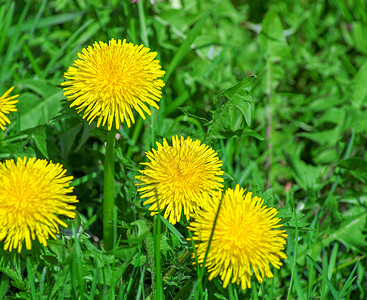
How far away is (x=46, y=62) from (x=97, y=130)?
3.96 ft

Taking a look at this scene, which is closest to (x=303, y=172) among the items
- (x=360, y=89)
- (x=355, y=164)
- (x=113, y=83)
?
(x=355, y=164)

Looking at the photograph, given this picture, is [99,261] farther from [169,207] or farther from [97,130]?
[97,130]

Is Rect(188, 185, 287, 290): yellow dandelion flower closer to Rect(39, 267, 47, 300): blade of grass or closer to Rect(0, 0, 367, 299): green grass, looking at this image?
Rect(0, 0, 367, 299): green grass

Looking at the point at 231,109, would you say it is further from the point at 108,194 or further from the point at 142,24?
the point at 142,24

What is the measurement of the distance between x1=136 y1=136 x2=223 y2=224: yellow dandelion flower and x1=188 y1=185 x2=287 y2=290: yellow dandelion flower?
48 mm

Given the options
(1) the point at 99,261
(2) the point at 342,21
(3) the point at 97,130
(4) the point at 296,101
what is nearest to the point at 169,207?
(1) the point at 99,261

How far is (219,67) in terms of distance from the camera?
2457 millimetres

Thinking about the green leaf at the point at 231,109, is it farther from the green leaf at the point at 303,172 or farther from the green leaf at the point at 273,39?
the green leaf at the point at 273,39

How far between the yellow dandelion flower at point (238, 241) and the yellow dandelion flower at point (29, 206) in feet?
1.16

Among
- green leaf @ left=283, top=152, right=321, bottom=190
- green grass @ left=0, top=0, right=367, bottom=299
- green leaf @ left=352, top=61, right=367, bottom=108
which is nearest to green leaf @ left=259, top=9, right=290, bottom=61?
green grass @ left=0, top=0, right=367, bottom=299

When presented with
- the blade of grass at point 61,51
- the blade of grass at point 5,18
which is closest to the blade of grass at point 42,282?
the blade of grass at point 61,51

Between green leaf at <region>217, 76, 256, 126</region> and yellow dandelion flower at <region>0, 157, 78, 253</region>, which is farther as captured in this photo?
green leaf at <region>217, 76, 256, 126</region>

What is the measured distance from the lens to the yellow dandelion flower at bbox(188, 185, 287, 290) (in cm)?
118

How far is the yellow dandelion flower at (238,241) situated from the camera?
3.87 ft
